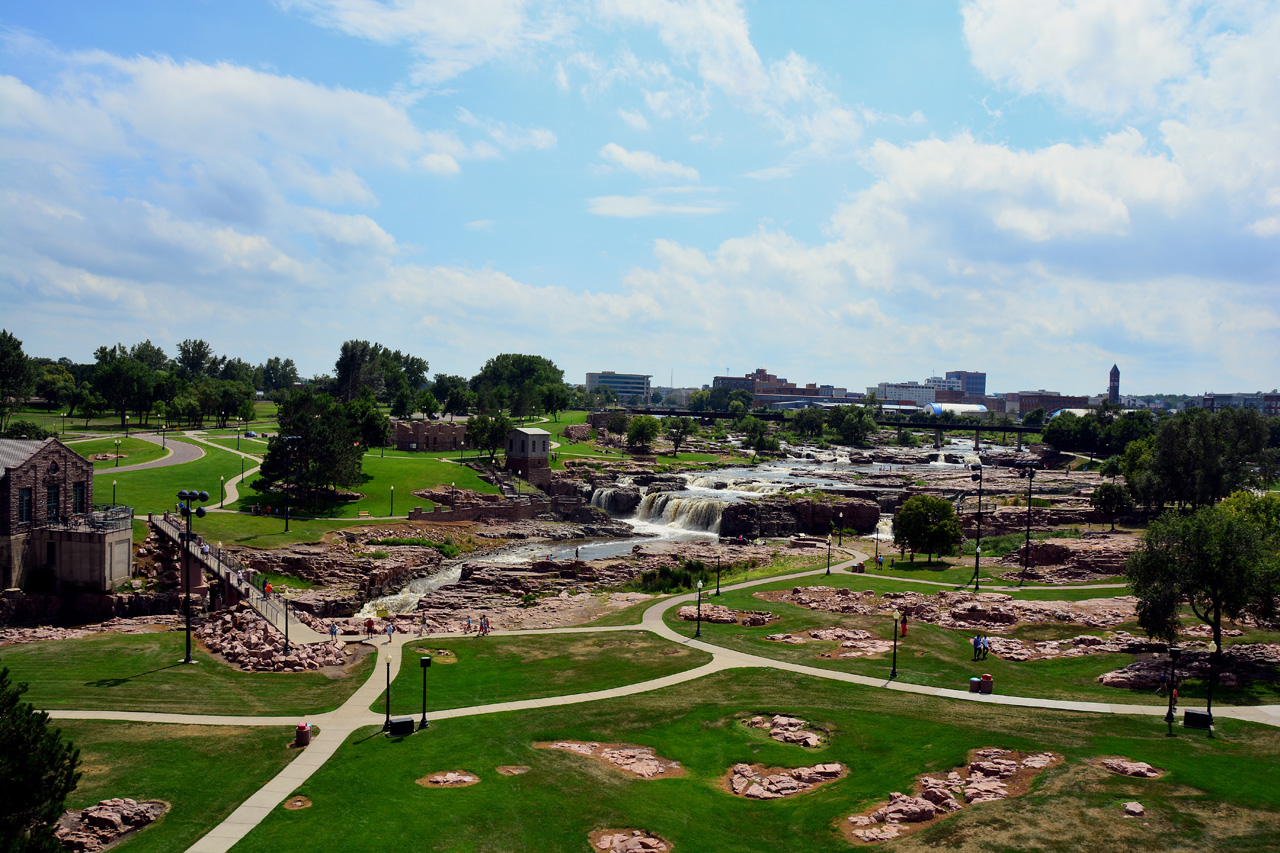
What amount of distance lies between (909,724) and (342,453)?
6257 cm

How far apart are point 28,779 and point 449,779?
10.9m

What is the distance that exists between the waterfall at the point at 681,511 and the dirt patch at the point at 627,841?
220 ft

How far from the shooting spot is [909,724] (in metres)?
28.3

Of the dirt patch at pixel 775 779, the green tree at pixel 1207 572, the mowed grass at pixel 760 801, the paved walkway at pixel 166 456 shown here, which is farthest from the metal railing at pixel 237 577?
the green tree at pixel 1207 572

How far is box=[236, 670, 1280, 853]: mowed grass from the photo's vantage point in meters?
20.2

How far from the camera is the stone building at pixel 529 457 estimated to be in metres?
101

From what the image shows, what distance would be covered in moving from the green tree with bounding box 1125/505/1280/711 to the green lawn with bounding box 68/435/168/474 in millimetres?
86348

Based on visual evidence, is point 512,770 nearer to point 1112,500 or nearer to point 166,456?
point 1112,500

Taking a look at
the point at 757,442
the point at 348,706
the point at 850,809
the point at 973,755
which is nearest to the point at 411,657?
the point at 348,706

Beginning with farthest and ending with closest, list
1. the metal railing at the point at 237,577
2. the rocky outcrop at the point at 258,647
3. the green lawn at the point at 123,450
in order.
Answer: the green lawn at the point at 123,450
the metal railing at the point at 237,577
the rocky outcrop at the point at 258,647

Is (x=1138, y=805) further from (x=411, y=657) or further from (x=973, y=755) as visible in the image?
(x=411, y=657)

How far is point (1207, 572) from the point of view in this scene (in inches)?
1281

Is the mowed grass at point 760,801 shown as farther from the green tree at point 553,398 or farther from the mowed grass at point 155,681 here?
the green tree at point 553,398

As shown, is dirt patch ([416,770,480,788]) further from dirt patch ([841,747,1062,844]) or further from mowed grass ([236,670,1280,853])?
dirt patch ([841,747,1062,844])
